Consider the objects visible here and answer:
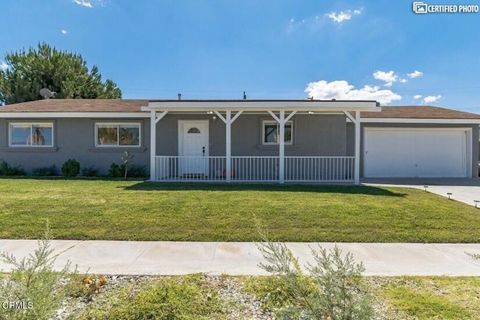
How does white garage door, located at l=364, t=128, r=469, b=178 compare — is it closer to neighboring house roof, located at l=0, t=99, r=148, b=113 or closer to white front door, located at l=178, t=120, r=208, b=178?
white front door, located at l=178, t=120, r=208, b=178

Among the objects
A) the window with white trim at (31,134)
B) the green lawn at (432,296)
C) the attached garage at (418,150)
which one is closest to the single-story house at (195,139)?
the window with white trim at (31,134)

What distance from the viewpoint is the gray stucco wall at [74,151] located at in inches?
524

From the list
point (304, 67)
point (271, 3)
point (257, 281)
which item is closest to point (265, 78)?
point (304, 67)

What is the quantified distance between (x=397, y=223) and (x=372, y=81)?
19.7 m

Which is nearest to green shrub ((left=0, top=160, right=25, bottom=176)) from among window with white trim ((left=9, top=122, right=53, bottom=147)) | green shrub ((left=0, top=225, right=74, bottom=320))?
window with white trim ((left=9, top=122, right=53, bottom=147))

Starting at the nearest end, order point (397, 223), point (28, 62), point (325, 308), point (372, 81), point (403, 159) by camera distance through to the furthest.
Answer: point (325, 308) → point (397, 223) → point (403, 159) → point (372, 81) → point (28, 62)

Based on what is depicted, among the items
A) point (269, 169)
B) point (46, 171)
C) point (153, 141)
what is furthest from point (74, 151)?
point (269, 169)

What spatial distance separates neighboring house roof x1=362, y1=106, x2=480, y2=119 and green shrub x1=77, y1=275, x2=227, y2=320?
1299 centimetres

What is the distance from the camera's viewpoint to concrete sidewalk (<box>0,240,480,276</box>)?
13.4 feet

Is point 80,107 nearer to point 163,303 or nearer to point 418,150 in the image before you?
point 163,303

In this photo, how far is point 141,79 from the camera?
97.2 ft

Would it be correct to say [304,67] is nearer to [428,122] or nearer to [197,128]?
[428,122]

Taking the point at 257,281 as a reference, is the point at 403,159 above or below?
above

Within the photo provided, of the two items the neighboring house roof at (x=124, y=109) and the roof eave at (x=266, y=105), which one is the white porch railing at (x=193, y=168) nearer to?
the roof eave at (x=266, y=105)
